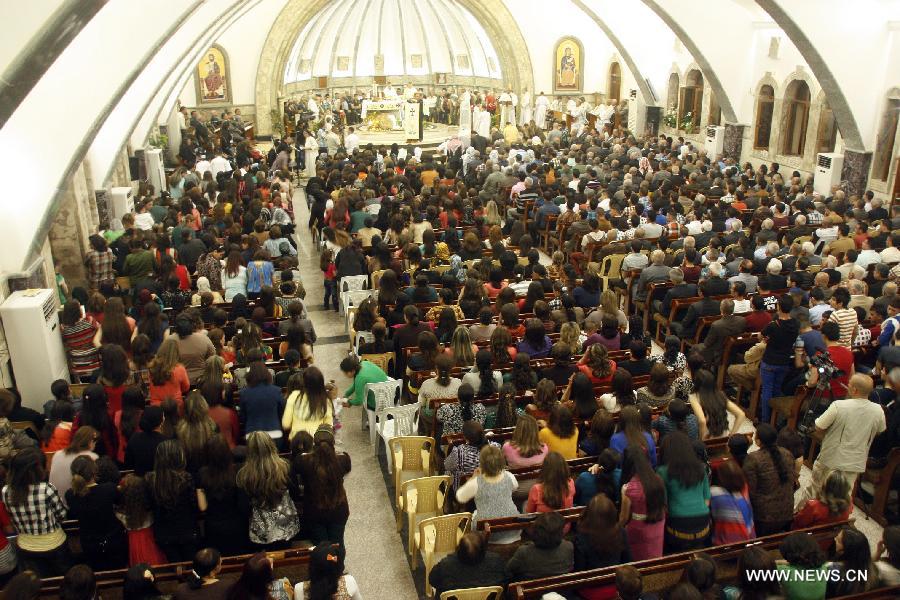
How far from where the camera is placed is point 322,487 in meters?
5.71

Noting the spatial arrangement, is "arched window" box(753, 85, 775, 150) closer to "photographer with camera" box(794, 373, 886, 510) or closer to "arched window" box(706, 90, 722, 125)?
"arched window" box(706, 90, 722, 125)

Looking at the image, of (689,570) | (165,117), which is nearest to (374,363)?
(689,570)

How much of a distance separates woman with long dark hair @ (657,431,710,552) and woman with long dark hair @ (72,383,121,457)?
4.39 m

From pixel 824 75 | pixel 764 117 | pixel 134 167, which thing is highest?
pixel 824 75

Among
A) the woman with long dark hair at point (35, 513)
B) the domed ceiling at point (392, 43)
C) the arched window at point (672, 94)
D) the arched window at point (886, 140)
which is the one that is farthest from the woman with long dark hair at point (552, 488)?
the domed ceiling at point (392, 43)

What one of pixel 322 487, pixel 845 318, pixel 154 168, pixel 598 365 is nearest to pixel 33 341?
pixel 322 487

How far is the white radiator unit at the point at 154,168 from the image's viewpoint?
19000mm

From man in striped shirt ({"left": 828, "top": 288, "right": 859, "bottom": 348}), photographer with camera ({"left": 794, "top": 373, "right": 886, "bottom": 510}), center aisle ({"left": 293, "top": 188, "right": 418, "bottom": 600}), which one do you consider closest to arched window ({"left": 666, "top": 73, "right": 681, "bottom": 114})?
center aisle ({"left": 293, "top": 188, "right": 418, "bottom": 600})

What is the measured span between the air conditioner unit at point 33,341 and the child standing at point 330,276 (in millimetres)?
4229

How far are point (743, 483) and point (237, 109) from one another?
86.3ft

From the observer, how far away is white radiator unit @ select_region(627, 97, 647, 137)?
25453mm

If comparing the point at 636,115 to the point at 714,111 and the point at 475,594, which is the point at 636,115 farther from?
A: the point at 475,594

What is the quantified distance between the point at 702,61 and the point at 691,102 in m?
3.65

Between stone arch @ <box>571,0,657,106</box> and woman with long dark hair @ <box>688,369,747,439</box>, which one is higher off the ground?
stone arch @ <box>571,0,657,106</box>
